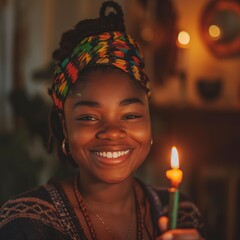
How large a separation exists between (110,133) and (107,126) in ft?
0.08

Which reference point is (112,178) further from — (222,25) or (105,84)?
(222,25)

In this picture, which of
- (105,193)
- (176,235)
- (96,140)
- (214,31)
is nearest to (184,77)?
(214,31)

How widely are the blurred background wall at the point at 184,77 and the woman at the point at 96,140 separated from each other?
2.04m

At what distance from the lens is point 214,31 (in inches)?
151

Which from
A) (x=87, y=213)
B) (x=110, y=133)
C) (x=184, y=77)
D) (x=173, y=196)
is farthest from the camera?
(x=184, y=77)

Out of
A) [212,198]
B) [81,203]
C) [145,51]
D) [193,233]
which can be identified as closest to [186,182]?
[212,198]

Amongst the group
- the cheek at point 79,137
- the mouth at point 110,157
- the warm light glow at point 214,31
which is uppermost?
the warm light glow at point 214,31

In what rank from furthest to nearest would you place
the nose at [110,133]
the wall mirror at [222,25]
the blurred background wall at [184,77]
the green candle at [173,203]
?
the wall mirror at [222,25] < the blurred background wall at [184,77] < the nose at [110,133] < the green candle at [173,203]

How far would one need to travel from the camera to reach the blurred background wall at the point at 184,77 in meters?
3.66

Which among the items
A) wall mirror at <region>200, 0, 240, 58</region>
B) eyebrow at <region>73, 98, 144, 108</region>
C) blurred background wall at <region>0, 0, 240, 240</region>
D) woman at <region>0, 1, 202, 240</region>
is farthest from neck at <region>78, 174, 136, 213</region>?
wall mirror at <region>200, 0, 240, 58</region>

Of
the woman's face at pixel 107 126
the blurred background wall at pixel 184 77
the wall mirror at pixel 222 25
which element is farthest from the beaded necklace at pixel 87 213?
the wall mirror at pixel 222 25

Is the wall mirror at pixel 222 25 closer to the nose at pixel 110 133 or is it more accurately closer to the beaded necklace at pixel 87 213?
the beaded necklace at pixel 87 213

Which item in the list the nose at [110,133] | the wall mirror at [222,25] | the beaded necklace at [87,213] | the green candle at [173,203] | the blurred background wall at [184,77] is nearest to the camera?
the green candle at [173,203]

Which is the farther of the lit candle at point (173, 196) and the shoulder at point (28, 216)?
the shoulder at point (28, 216)
